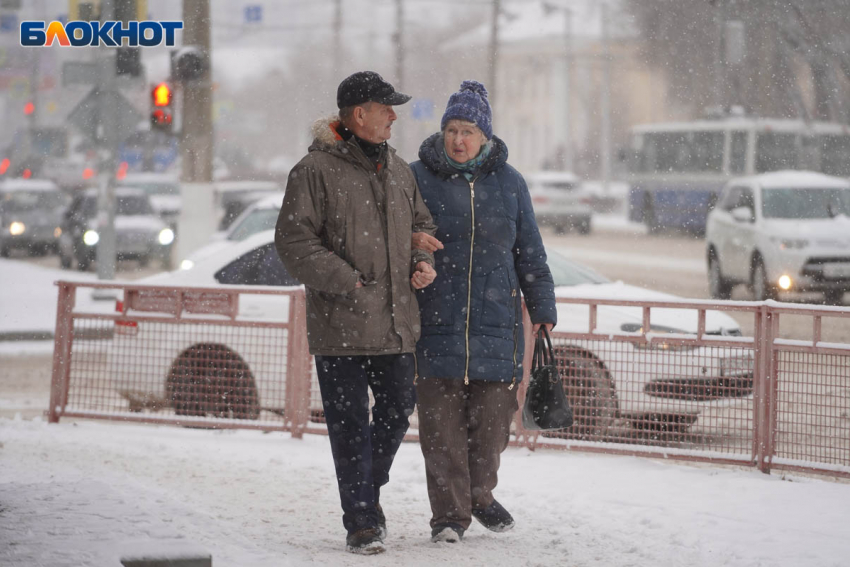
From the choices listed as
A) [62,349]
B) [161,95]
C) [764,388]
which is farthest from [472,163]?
[161,95]

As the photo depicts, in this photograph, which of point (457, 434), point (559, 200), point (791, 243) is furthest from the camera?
point (559, 200)

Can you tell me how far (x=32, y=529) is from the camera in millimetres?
4516

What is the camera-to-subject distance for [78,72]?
14.9m

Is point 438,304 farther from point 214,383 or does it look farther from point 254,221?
point 254,221

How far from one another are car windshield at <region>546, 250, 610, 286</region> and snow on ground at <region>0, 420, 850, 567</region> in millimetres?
1710

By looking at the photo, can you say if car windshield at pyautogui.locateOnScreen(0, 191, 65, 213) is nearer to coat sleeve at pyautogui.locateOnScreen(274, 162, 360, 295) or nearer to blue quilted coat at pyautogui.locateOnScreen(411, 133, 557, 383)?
blue quilted coat at pyautogui.locateOnScreen(411, 133, 557, 383)

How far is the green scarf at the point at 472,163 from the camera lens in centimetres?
503

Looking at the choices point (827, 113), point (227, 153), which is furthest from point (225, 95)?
point (827, 113)

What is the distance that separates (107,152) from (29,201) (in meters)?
14.5

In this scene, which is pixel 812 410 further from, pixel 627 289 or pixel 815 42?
pixel 815 42

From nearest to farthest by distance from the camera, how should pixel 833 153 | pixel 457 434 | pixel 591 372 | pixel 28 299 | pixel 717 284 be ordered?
pixel 457 434 → pixel 591 372 → pixel 28 299 → pixel 717 284 → pixel 833 153

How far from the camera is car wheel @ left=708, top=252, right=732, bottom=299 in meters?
18.6

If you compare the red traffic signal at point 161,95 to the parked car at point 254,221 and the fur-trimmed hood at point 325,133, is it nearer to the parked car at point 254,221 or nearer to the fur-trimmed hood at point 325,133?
the parked car at point 254,221

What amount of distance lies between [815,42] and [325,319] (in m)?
25.8
